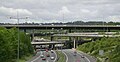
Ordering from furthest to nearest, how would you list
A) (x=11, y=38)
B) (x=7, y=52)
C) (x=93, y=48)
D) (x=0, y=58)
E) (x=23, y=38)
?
(x=93, y=48), (x=23, y=38), (x=11, y=38), (x=7, y=52), (x=0, y=58)

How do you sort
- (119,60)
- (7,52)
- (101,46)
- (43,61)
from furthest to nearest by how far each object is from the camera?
(101,46) < (43,61) < (7,52) < (119,60)

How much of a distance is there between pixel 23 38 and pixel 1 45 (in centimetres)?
5907

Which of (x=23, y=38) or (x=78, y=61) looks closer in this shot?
(x=78, y=61)

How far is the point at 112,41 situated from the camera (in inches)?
6841

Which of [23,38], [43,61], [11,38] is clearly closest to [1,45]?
[11,38]

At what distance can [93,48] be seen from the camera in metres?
186

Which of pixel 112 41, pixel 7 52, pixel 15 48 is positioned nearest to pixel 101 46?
pixel 112 41

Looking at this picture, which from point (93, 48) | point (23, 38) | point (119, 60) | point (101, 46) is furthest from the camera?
point (93, 48)

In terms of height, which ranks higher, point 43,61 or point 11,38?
point 11,38

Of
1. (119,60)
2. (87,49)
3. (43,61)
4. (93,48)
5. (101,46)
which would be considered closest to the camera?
(119,60)

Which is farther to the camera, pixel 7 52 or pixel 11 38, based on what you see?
pixel 11 38

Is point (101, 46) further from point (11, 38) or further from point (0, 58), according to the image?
point (0, 58)

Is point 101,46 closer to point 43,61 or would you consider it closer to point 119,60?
point 43,61

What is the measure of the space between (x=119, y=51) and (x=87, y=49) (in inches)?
3725
